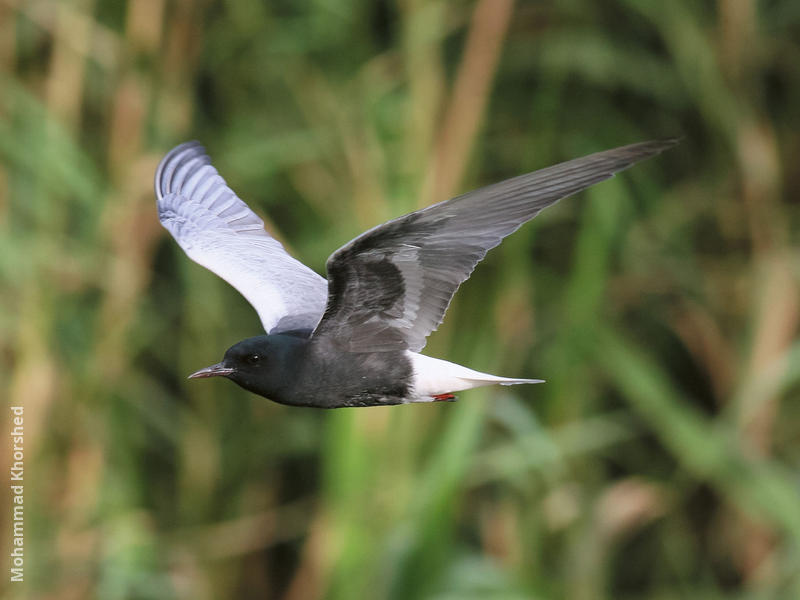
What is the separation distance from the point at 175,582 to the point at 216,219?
147 centimetres

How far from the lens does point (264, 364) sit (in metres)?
2.06

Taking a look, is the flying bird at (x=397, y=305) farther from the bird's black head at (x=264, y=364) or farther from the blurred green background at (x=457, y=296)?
the blurred green background at (x=457, y=296)

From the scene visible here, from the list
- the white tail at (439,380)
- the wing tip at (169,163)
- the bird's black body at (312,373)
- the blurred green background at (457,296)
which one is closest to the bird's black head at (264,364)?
the bird's black body at (312,373)

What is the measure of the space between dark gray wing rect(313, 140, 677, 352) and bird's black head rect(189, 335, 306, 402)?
7 centimetres

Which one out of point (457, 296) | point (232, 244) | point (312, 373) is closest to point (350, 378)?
point (312, 373)

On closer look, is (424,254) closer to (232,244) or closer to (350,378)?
(350,378)

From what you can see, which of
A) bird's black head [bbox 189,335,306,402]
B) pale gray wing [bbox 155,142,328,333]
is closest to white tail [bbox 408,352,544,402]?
bird's black head [bbox 189,335,306,402]

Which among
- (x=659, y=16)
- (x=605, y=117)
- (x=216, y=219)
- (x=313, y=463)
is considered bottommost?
(x=313, y=463)

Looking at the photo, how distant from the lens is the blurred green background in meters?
3.53

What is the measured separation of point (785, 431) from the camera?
4.04 m

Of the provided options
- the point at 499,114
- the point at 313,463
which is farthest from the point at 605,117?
the point at 313,463

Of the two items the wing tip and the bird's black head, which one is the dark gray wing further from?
the wing tip

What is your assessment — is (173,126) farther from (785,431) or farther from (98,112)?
(785,431)

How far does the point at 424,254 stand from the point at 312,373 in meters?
0.28
